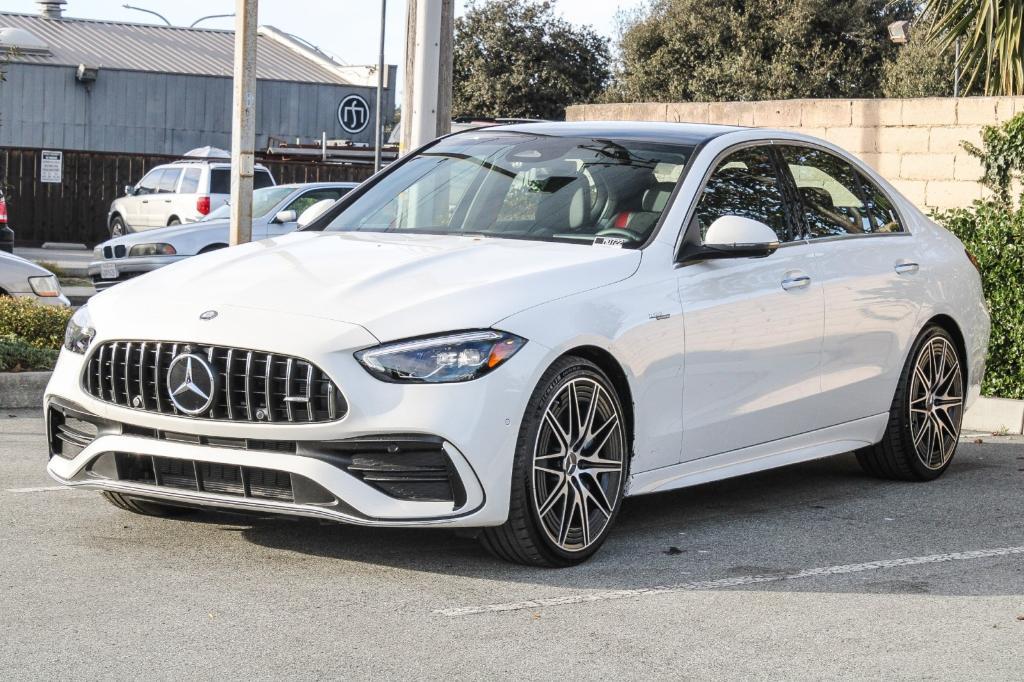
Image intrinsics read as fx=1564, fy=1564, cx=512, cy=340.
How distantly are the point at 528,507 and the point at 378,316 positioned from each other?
864 mm

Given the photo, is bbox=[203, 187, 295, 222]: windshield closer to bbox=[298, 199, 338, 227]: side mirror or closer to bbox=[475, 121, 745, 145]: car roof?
bbox=[298, 199, 338, 227]: side mirror

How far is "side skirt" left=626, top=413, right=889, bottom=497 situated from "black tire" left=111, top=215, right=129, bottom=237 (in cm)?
2044

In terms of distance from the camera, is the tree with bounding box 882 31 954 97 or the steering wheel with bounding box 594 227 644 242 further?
the tree with bounding box 882 31 954 97

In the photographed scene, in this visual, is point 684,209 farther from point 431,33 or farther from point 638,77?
point 638,77

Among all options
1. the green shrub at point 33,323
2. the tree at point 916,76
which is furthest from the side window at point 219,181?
the tree at point 916,76

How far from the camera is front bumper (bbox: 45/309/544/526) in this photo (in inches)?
206

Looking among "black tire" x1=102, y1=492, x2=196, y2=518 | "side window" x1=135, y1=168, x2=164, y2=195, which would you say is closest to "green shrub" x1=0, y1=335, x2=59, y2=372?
"black tire" x1=102, y1=492, x2=196, y2=518

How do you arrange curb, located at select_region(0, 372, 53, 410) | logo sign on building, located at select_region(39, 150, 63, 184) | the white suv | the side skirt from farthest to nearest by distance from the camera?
logo sign on building, located at select_region(39, 150, 63, 184) → the white suv → curb, located at select_region(0, 372, 53, 410) → the side skirt

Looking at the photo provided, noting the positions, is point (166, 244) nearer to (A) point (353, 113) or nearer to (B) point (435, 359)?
(B) point (435, 359)

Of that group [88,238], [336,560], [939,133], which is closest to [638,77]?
[88,238]

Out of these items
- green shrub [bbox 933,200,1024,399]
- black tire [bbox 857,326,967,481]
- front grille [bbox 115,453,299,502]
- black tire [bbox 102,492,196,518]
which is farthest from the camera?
green shrub [bbox 933,200,1024,399]

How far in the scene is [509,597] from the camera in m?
5.34

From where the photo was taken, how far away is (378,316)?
5.33 m

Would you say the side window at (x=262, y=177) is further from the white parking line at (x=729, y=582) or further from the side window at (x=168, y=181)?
the white parking line at (x=729, y=582)
